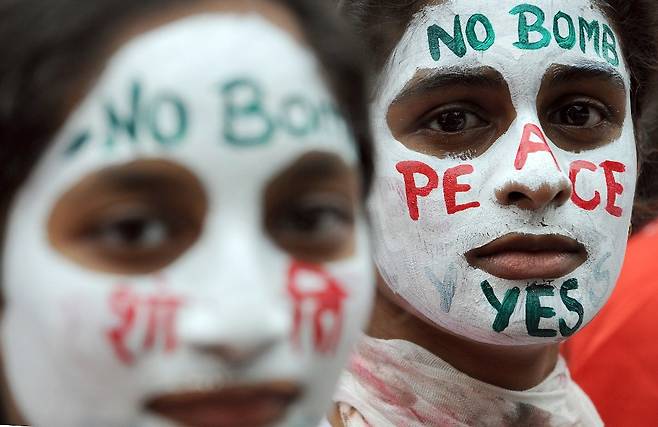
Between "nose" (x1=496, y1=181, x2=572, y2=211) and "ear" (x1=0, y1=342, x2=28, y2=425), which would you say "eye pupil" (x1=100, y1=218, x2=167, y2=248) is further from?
"nose" (x1=496, y1=181, x2=572, y2=211)

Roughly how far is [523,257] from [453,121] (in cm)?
30

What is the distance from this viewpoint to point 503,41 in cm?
196

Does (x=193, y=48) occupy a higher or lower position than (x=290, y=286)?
higher

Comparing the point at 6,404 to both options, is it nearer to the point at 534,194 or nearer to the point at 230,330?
the point at 230,330

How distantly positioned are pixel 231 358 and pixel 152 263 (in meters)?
0.14

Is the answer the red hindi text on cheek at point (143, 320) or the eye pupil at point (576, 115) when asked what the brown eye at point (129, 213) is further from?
the eye pupil at point (576, 115)

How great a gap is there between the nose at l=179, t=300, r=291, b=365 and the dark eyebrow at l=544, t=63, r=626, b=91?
41.7 inches

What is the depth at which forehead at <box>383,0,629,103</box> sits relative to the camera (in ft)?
6.39

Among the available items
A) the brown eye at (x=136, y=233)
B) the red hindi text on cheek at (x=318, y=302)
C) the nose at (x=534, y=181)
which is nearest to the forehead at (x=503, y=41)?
the nose at (x=534, y=181)

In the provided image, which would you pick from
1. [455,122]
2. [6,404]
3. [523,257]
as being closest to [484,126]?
[455,122]

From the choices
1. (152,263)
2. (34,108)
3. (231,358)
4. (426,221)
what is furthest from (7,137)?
(426,221)

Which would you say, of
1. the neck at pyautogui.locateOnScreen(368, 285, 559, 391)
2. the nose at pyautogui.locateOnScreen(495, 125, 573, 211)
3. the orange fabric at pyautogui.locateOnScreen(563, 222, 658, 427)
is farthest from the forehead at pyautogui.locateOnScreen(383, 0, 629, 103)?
the orange fabric at pyautogui.locateOnScreen(563, 222, 658, 427)

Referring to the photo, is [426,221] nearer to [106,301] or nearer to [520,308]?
[520,308]

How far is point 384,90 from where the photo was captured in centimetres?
204
